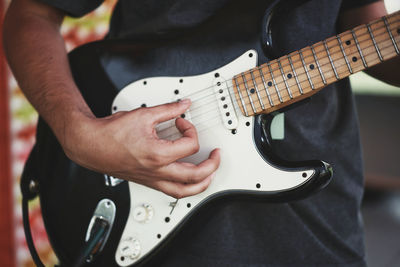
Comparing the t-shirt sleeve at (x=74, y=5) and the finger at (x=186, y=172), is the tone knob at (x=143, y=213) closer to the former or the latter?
the finger at (x=186, y=172)

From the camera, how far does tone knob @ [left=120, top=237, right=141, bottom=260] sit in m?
0.73

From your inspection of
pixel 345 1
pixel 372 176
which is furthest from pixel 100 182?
pixel 372 176

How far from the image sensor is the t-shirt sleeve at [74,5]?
80 centimetres

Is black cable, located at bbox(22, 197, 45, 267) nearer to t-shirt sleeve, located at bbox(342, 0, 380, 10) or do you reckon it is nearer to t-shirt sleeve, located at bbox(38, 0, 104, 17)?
t-shirt sleeve, located at bbox(38, 0, 104, 17)

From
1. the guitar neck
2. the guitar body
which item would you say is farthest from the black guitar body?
the guitar neck

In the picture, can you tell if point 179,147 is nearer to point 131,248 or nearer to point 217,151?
point 217,151

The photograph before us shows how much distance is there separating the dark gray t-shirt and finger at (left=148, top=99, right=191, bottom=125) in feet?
0.36

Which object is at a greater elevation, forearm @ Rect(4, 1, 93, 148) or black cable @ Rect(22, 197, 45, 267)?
forearm @ Rect(4, 1, 93, 148)

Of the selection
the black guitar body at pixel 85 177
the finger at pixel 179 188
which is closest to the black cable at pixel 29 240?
the black guitar body at pixel 85 177

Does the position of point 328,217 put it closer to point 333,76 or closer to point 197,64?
point 333,76

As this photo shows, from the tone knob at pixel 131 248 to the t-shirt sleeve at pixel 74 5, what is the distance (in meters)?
0.51

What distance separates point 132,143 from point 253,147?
0.21 metres

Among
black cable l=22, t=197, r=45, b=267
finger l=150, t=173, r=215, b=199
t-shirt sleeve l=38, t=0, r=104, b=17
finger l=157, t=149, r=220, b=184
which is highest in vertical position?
t-shirt sleeve l=38, t=0, r=104, b=17

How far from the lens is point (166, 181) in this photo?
24.9 inches
